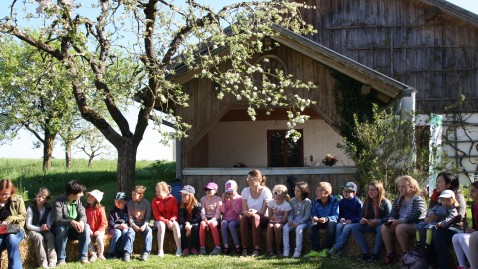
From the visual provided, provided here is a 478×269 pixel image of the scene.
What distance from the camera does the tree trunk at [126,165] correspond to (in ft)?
39.9

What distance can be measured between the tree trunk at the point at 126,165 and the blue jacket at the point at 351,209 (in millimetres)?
4528

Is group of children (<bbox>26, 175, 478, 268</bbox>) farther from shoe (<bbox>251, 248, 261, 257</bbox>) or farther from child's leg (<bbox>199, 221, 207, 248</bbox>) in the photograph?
shoe (<bbox>251, 248, 261, 257</bbox>)

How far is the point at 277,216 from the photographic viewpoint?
980 centimetres

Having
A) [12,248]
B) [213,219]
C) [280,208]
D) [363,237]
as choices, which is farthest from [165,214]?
[363,237]

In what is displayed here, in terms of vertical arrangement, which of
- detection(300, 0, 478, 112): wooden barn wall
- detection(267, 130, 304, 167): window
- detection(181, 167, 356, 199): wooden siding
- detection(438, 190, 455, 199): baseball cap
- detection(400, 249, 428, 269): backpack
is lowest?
detection(400, 249, 428, 269): backpack

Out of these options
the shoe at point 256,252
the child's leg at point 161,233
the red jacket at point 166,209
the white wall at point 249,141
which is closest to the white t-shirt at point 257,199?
the shoe at point 256,252

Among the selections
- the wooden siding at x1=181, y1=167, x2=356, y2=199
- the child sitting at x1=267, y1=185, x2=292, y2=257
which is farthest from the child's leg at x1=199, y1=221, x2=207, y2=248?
the wooden siding at x1=181, y1=167, x2=356, y2=199

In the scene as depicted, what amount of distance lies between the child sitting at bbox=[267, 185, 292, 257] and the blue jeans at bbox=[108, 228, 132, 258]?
216 cm

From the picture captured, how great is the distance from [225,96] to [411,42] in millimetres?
6811

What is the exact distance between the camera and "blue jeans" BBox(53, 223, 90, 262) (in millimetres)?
9172

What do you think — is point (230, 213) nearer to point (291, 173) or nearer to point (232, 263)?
point (232, 263)

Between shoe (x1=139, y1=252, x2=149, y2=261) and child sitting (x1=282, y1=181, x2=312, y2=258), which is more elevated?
child sitting (x1=282, y1=181, x2=312, y2=258)

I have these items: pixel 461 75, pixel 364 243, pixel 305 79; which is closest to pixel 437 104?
pixel 461 75

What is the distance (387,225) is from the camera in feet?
28.1
